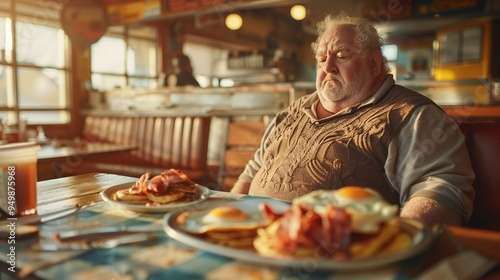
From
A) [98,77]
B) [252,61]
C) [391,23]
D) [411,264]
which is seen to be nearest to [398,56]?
[391,23]

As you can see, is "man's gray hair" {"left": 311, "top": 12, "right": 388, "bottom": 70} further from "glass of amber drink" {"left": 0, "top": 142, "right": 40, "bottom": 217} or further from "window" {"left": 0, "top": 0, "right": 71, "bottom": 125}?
"window" {"left": 0, "top": 0, "right": 71, "bottom": 125}

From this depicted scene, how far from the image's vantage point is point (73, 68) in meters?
5.92

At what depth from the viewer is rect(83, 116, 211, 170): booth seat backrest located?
400 cm

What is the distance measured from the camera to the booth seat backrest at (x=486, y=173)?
62.9 inches

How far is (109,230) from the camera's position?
2.96 feet

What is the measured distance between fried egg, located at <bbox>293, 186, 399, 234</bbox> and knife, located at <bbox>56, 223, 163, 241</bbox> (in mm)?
358

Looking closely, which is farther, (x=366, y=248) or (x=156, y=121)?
(x=156, y=121)

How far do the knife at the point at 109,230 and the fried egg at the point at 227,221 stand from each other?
98 millimetres

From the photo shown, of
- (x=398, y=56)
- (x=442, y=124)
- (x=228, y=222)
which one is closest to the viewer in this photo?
(x=228, y=222)

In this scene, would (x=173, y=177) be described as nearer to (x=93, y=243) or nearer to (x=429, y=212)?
(x=93, y=243)

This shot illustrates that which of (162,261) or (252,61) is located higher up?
(252,61)

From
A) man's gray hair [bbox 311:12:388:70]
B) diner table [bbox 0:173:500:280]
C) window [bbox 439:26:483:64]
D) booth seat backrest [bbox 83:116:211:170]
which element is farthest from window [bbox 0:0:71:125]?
window [bbox 439:26:483:64]

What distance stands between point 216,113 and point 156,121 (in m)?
0.65

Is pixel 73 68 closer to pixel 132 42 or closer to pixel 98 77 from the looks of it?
pixel 98 77
